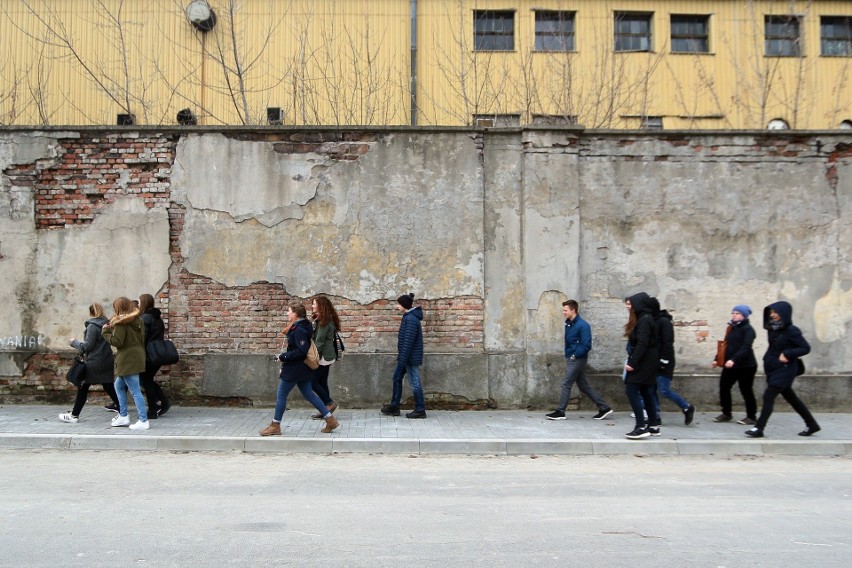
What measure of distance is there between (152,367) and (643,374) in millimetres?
6642

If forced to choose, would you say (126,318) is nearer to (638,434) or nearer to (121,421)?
(121,421)

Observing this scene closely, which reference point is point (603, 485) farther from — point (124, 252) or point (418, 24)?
point (418, 24)

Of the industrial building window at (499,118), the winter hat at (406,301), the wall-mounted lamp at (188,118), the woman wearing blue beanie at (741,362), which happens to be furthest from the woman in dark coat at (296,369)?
the wall-mounted lamp at (188,118)

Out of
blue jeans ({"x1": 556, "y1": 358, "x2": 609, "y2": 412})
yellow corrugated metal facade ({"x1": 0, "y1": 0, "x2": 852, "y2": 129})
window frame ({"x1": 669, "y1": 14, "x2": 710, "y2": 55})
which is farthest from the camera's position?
window frame ({"x1": 669, "y1": 14, "x2": 710, "y2": 55})

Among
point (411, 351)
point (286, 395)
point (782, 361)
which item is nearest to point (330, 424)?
point (286, 395)

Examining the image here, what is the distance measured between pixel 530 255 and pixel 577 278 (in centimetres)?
81

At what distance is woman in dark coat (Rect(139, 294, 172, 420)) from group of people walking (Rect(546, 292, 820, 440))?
5565mm

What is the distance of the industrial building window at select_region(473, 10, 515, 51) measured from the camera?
63.7 feet

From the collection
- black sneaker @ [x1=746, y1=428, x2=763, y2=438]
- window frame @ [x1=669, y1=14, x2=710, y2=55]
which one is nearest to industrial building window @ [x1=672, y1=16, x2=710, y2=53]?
window frame @ [x1=669, y1=14, x2=710, y2=55]

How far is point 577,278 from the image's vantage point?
1027 centimetres

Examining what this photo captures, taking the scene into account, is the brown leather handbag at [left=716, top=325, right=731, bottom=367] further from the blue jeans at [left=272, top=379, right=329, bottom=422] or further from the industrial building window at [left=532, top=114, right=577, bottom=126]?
the blue jeans at [left=272, top=379, right=329, bottom=422]

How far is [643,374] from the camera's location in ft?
27.5

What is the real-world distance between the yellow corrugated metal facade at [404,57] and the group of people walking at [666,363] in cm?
855

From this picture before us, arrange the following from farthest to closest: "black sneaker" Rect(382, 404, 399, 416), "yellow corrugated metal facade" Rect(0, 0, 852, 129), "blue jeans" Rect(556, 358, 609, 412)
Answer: "yellow corrugated metal facade" Rect(0, 0, 852, 129) < "black sneaker" Rect(382, 404, 399, 416) < "blue jeans" Rect(556, 358, 609, 412)
